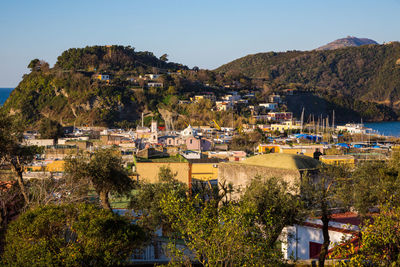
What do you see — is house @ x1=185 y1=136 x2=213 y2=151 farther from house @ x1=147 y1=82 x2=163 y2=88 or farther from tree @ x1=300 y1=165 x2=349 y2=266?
house @ x1=147 y1=82 x2=163 y2=88

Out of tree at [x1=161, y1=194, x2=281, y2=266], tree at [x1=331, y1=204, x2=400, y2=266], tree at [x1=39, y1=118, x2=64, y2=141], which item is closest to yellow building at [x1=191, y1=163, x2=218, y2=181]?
tree at [x1=161, y1=194, x2=281, y2=266]

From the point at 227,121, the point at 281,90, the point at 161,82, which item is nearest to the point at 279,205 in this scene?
the point at 227,121

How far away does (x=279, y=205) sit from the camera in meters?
9.76

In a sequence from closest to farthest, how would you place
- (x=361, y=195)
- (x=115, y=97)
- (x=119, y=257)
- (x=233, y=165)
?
(x=119, y=257) < (x=361, y=195) < (x=233, y=165) < (x=115, y=97)

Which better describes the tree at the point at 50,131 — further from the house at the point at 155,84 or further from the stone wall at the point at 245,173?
the stone wall at the point at 245,173

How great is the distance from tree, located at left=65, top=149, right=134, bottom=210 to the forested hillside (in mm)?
159339

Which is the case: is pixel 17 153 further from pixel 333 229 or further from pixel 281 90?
pixel 281 90

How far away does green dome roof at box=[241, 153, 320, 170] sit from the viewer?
12.6 metres

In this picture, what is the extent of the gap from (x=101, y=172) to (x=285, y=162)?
465cm

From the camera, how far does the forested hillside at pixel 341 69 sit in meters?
172

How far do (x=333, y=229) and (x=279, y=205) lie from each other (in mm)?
2229

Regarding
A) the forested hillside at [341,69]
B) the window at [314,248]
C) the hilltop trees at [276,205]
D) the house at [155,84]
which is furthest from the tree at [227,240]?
the forested hillside at [341,69]

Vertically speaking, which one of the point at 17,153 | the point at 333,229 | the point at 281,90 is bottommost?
the point at 333,229

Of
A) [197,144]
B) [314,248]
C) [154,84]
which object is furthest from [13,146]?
[154,84]
